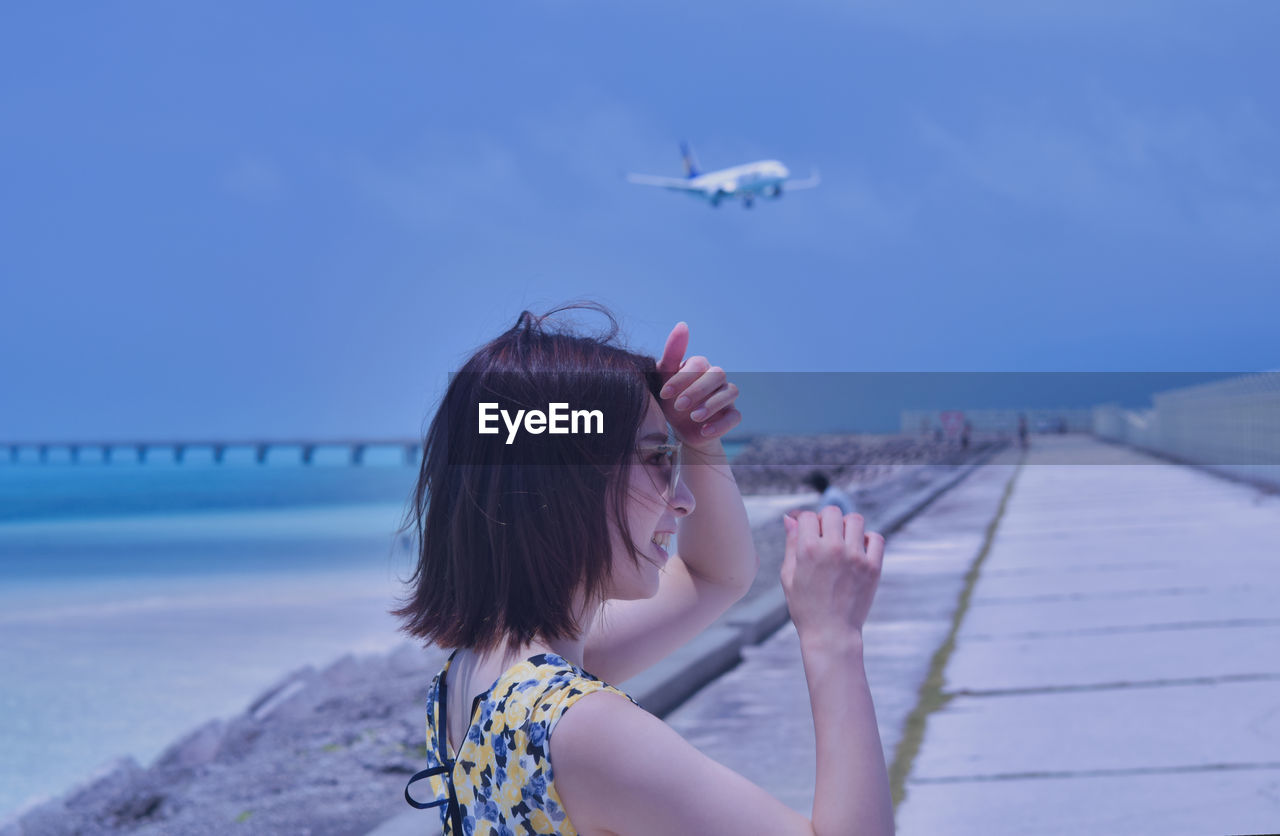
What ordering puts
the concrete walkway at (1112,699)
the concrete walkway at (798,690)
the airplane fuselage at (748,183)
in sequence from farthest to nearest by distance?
1. the airplane fuselage at (748,183)
2. the concrete walkway at (798,690)
3. the concrete walkway at (1112,699)

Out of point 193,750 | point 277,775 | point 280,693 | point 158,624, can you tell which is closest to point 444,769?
point 277,775

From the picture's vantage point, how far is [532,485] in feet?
4.30

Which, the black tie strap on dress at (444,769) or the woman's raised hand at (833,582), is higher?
the woman's raised hand at (833,582)

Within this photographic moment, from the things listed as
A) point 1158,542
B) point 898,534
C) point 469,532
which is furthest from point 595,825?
point 898,534

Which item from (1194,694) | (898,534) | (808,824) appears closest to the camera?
(808,824)

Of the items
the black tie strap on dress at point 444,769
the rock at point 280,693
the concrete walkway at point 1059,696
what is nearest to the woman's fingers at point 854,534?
the black tie strap on dress at point 444,769

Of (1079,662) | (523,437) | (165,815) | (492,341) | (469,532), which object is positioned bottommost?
(165,815)

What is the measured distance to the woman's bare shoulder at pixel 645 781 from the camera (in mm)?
1102

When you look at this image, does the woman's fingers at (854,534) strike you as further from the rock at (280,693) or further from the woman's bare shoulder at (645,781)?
the rock at (280,693)

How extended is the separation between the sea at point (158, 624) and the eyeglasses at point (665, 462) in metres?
0.45

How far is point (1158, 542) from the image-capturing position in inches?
487

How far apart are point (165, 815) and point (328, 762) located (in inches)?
35.6

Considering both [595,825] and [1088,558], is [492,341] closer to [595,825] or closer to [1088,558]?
[595,825]

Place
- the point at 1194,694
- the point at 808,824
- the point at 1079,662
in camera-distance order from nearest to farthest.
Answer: the point at 808,824
the point at 1194,694
the point at 1079,662
